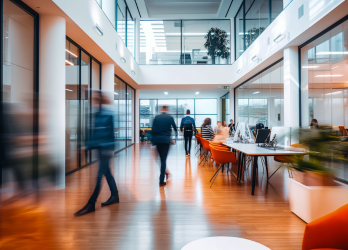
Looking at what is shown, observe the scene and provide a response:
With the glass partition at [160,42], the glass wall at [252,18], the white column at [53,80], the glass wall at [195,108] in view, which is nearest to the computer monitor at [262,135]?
the glass wall at [252,18]

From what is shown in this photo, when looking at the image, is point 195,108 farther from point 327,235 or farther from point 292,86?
point 327,235

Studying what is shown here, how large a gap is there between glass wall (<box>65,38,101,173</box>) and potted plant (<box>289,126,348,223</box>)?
12.9 ft

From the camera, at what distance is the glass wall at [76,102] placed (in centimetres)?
491

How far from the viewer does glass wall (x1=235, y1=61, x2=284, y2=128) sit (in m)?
7.26

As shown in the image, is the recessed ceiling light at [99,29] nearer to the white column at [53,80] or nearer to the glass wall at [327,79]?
the white column at [53,80]

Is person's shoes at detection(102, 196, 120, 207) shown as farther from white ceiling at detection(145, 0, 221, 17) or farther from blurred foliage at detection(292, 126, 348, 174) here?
white ceiling at detection(145, 0, 221, 17)

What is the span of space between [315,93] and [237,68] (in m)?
5.69

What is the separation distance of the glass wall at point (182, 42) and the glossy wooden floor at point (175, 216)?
9.05 metres

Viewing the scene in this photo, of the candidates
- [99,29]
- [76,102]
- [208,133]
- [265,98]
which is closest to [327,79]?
[265,98]

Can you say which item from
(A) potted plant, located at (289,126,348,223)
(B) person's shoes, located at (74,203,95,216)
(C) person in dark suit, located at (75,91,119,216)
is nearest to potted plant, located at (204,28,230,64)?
(C) person in dark suit, located at (75,91,119,216)

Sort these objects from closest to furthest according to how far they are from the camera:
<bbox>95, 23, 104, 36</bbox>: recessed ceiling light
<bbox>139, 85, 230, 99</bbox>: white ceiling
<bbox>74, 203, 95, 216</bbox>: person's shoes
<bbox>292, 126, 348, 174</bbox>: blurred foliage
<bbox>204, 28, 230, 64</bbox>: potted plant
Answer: <bbox>292, 126, 348, 174</bbox>: blurred foliage
<bbox>74, 203, 95, 216</bbox>: person's shoes
<bbox>95, 23, 104, 36</bbox>: recessed ceiling light
<bbox>204, 28, 230, 64</bbox>: potted plant
<bbox>139, 85, 230, 99</bbox>: white ceiling

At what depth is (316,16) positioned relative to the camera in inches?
183

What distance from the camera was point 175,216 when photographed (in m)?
2.84

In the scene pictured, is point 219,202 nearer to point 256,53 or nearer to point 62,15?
point 62,15
